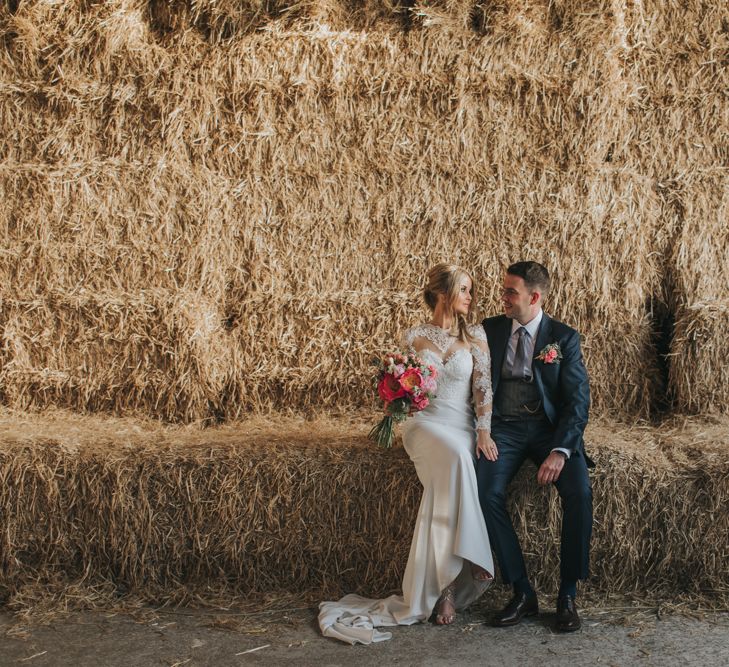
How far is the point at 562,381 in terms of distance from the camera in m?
3.85

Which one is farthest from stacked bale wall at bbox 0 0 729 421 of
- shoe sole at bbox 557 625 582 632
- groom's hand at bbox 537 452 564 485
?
shoe sole at bbox 557 625 582 632

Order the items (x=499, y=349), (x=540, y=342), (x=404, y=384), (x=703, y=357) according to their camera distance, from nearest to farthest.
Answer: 1. (x=404, y=384)
2. (x=540, y=342)
3. (x=499, y=349)
4. (x=703, y=357)

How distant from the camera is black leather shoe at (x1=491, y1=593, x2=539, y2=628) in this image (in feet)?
11.4

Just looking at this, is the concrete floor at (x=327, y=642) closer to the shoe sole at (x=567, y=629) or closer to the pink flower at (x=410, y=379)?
the shoe sole at (x=567, y=629)

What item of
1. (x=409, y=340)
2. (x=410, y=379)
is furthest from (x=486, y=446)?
(x=409, y=340)

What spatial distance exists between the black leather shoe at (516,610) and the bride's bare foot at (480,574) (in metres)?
0.14

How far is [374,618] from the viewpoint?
3.49 m

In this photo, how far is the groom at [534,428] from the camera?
3512 millimetres

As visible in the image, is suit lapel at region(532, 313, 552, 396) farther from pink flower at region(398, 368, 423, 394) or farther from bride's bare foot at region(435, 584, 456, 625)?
bride's bare foot at region(435, 584, 456, 625)

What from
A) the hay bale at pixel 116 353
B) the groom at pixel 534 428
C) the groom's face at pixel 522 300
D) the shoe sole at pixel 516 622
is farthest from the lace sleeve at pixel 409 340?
the shoe sole at pixel 516 622

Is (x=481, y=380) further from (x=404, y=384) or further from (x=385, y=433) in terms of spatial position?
(x=385, y=433)

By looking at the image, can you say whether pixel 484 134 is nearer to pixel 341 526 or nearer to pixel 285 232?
pixel 285 232

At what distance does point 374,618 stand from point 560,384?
141cm

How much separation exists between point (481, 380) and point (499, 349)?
0.20 meters
